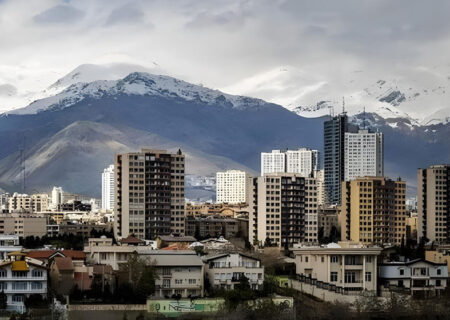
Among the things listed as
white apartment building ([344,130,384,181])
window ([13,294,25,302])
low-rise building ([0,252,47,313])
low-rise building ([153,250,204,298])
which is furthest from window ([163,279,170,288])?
white apartment building ([344,130,384,181])

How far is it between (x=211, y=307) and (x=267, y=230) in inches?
1076

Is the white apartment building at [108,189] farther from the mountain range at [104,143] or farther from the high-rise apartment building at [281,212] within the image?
the high-rise apartment building at [281,212]

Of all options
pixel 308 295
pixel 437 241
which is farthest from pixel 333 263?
pixel 437 241

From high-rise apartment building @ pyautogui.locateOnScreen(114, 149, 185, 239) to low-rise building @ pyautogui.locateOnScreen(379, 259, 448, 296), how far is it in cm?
2466

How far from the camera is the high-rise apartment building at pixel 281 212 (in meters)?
65.4

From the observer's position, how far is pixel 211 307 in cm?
3825

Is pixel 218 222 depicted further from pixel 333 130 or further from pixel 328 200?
pixel 333 130

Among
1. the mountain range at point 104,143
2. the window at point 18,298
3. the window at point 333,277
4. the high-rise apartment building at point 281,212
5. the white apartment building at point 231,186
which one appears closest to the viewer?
the window at point 18,298

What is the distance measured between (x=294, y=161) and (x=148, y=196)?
260 ft

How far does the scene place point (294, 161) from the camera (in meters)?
145

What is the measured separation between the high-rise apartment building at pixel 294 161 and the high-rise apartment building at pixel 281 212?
6762 cm

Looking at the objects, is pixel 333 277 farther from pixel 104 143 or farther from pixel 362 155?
pixel 104 143

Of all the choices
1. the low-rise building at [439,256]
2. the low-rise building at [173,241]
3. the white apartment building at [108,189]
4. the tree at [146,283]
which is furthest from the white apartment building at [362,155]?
the tree at [146,283]

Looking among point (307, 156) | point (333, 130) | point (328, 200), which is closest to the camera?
point (328, 200)
